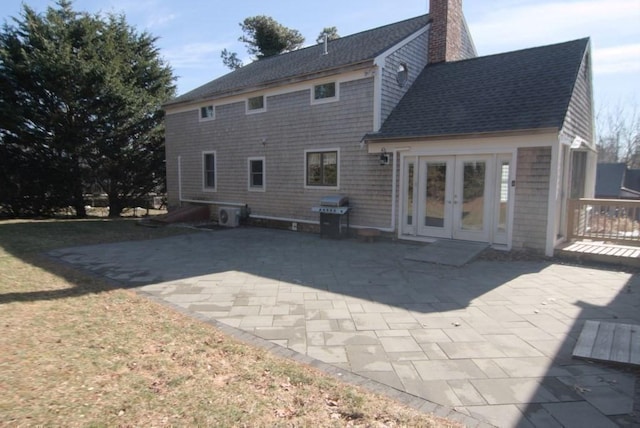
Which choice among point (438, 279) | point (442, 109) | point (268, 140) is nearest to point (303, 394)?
point (438, 279)

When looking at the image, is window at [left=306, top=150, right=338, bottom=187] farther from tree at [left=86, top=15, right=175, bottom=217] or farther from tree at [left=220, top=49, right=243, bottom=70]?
tree at [left=220, top=49, right=243, bottom=70]

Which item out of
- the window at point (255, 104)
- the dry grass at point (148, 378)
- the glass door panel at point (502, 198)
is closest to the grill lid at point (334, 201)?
the glass door panel at point (502, 198)

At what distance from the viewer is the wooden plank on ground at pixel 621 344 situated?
3.50 metres

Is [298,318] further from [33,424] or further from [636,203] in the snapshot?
[636,203]

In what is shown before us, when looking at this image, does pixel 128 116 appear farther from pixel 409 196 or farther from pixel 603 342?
pixel 603 342

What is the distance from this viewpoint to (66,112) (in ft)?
53.4

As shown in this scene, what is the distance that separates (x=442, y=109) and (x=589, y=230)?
4.44 meters

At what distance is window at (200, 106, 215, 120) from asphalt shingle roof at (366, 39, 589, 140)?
7737 mm

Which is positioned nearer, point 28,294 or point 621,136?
point 28,294

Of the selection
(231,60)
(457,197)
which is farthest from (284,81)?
(231,60)

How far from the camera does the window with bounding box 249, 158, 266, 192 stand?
13.5 metres

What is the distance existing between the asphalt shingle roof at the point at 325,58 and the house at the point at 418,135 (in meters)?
0.08

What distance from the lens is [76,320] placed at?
4.37 metres

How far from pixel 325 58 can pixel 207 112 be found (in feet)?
18.2
